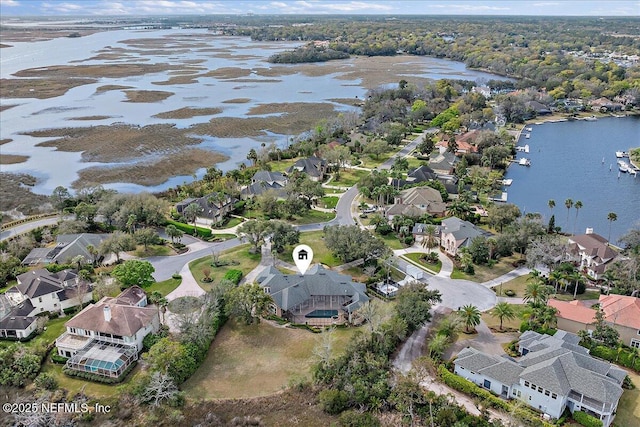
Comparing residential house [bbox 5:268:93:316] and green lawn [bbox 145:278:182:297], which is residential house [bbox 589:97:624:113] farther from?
residential house [bbox 5:268:93:316]

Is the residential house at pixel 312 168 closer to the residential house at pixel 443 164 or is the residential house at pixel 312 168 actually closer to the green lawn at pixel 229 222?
the green lawn at pixel 229 222

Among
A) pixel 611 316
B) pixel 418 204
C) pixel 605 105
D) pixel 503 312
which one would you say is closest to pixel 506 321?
pixel 503 312

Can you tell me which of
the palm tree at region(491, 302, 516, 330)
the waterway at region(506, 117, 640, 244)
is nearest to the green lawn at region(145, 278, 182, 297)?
the palm tree at region(491, 302, 516, 330)

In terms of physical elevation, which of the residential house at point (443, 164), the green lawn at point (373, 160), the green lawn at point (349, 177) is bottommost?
the green lawn at point (349, 177)

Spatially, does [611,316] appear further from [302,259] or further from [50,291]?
[50,291]

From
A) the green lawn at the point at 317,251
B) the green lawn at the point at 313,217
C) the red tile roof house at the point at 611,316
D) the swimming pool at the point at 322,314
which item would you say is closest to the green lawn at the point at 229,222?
the green lawn at the point at 313,217
